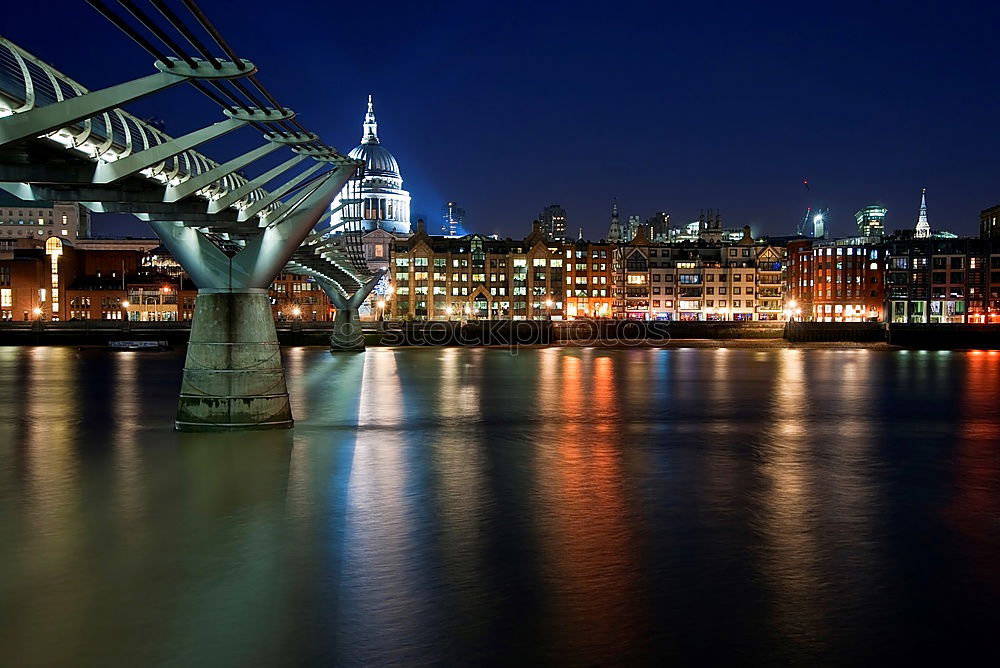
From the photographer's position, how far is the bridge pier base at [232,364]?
2666 centimetres

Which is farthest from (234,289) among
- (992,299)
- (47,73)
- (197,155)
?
(992,299)

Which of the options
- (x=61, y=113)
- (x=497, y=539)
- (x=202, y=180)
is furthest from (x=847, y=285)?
(x=61, y=113)

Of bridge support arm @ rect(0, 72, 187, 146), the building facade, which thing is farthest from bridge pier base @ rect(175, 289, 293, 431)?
the building facade

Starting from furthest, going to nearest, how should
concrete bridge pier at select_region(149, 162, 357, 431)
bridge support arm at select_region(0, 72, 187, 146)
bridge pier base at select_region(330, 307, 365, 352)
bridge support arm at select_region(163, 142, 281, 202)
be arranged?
bridge pier base at select_region(330, 307, 365, 352), concrete bridge pier at select_region(149, 162, 357, 431), bridge support arm at select_region(163, 142, 281, 202), bridge support arm at select_region(0, 72, 187, 146)

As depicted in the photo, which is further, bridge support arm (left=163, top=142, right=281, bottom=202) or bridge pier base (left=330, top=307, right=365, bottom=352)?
bridge pier base (left=330, top=307, right=365, bottom=352)

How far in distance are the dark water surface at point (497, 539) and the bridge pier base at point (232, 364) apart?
925 millimetres

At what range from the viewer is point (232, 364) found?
26797 mm

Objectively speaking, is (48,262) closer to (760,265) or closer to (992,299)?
(760,265)

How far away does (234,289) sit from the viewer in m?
26.8

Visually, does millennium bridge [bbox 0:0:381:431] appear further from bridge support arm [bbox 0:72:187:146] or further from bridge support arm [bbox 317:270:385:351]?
bridge support arm [bbox 317:270:385:351]

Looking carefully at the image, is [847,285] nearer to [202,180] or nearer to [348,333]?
[348,333]

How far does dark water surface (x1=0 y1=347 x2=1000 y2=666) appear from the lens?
39.7ft

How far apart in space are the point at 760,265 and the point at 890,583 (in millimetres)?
142884

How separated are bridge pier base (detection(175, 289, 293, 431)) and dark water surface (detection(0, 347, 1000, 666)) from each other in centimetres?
92
